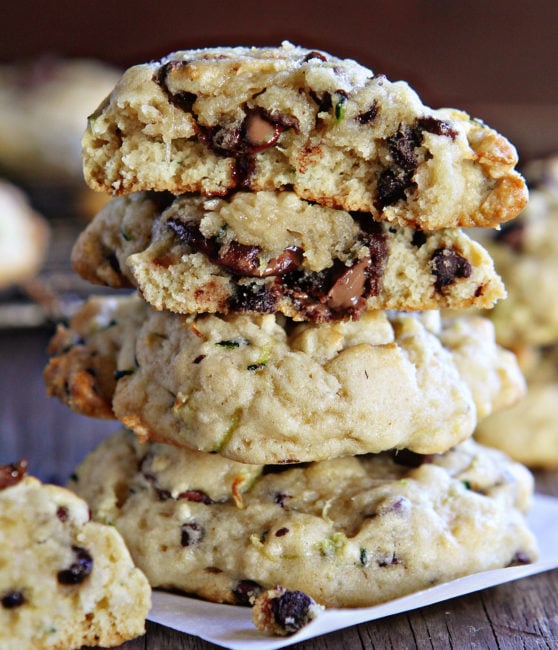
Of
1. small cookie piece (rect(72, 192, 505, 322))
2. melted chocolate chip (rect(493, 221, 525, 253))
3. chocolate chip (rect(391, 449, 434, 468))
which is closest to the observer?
small cookie piece (rect(72, 192, 505, 322))

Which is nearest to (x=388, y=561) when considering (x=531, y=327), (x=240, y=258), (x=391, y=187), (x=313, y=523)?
(x=313, y=523)

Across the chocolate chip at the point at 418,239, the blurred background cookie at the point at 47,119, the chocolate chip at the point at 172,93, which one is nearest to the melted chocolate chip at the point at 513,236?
the chocolate chip at the point at 418,239

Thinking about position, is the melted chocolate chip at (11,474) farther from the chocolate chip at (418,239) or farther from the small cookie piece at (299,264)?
the chocolate chip at (418,239)

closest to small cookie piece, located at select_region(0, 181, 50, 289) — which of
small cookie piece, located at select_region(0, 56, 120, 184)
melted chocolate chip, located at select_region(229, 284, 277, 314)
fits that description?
small cookie piece, located at select_region(0, 56, 120, 184)

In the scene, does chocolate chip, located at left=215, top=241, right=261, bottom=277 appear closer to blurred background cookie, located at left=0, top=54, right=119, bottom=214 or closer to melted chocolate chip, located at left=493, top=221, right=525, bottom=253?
melted chocolate chip, located at left=493, top=221, right=525, bottom=253

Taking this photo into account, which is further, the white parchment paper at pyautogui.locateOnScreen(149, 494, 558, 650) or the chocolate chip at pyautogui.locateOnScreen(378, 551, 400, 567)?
the chocolate chip at pyautogui.locateOnScreen(378, 551, 400, 567)

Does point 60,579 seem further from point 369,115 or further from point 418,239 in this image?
point 369,115
